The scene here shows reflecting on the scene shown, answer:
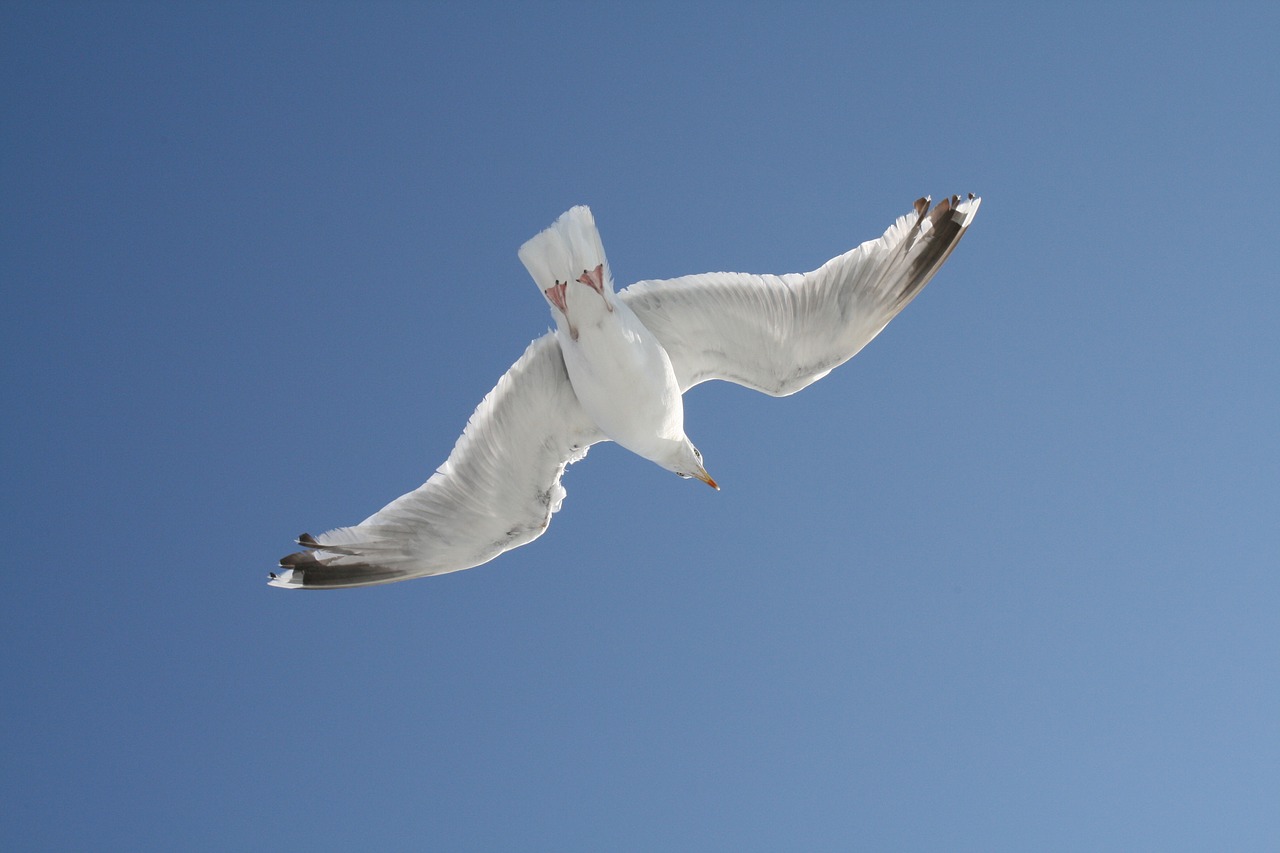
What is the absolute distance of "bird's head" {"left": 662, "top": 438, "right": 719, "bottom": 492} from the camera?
7.19 metres

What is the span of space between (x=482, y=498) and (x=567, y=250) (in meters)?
1.80

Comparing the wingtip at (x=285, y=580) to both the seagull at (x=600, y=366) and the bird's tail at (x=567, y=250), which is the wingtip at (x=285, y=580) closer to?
the seagull at (x=600, y=366)

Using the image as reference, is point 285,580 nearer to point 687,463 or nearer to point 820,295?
point 687,463

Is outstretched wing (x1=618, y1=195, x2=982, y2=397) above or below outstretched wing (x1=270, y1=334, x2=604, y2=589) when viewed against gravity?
above

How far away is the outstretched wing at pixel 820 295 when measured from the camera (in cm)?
644

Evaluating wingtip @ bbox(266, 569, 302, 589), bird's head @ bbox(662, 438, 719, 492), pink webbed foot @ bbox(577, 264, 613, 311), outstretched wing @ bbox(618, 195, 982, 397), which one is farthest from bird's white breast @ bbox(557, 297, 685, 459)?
wingtip @ bbox(266, 569, 302, 589)

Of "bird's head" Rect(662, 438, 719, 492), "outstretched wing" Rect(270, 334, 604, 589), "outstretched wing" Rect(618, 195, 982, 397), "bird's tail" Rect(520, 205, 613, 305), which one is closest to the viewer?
"bird's tail" Rect(520, 205, 613, 305)

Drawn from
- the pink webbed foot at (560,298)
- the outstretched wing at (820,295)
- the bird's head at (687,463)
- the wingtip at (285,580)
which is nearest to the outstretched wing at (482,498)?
the wingtip at (285,580)

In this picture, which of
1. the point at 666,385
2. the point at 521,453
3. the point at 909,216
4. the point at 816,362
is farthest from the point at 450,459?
the point at 909,216

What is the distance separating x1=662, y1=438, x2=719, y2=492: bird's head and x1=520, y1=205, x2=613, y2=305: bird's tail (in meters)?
1.56

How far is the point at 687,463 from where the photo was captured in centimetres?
727

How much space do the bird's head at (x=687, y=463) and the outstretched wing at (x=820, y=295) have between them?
36.9 inches

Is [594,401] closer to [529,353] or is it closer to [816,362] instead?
[529,353]

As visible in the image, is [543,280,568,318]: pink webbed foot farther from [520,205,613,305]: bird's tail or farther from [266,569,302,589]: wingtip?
[266,569,302,589]: wingtip
